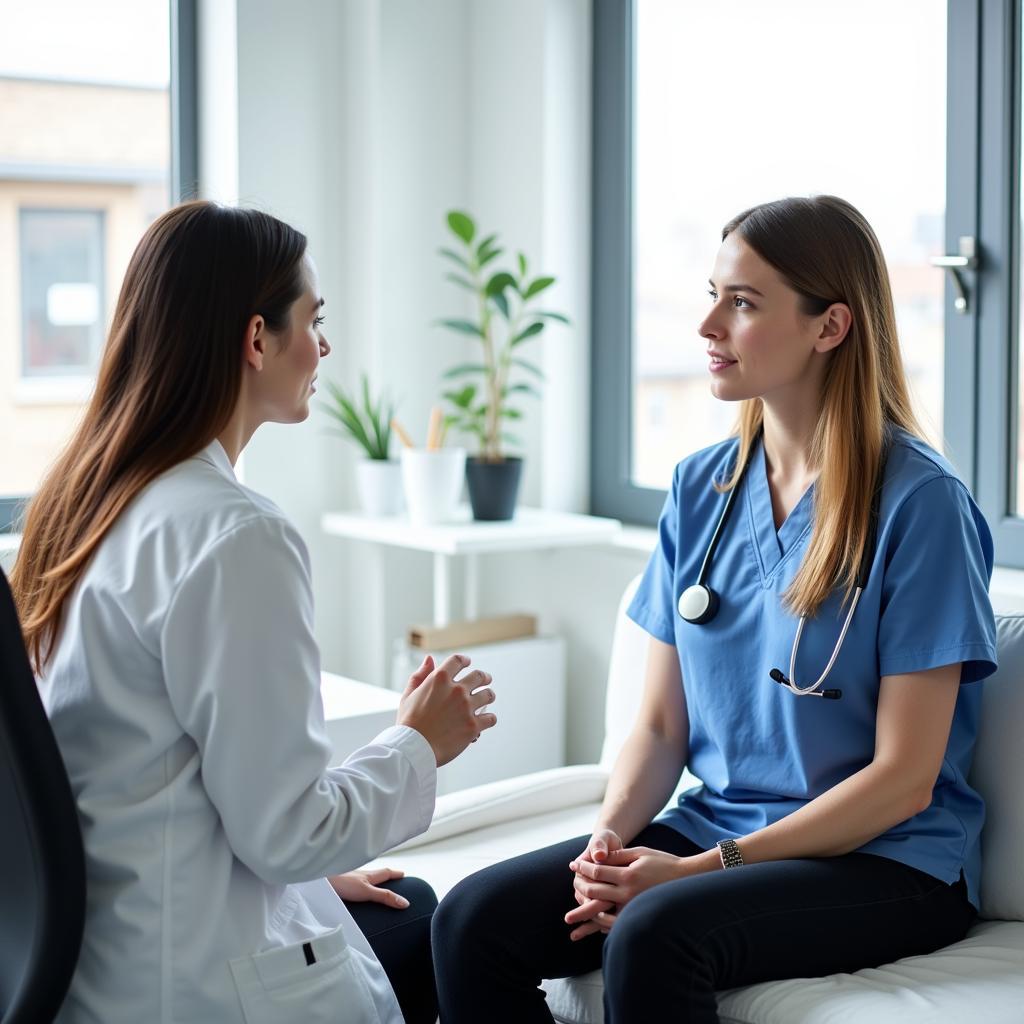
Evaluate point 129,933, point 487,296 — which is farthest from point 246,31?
point 129,933

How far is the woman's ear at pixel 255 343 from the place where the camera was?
123 centimetres

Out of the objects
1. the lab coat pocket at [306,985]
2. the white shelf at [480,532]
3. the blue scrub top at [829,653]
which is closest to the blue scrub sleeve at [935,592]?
the blue scrub top at [829,653]

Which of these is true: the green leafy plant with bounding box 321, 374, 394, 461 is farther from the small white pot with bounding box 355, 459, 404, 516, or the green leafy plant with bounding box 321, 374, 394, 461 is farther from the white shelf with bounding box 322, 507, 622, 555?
the white shelf with bounding box 322, 507, 622, 555

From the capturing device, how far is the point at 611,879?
4.88ft

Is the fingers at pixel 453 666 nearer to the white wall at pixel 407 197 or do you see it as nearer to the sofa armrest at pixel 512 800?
the sofa armrest at pixel 512 800

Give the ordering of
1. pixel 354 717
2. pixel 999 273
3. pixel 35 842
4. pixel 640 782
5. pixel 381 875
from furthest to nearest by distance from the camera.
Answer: pixel 999 273 < pixel 354 717 < pixel 640 782 < pixel 381 875 < pixel 35 842

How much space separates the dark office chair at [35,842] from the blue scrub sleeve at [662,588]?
34.8 inches

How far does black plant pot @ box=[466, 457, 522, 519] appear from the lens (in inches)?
109

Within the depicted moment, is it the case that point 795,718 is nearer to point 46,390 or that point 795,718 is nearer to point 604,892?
point 604,892

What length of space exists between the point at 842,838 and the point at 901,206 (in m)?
1.37

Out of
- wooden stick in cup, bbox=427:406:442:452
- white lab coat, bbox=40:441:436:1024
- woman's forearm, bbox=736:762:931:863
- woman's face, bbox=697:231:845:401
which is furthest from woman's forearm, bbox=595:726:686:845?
wooden stick in cup, bbox=427:406:442:452

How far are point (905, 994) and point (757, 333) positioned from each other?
77cm

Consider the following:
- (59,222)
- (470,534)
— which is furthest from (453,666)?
(59,222)

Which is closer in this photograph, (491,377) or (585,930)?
(585,930)
